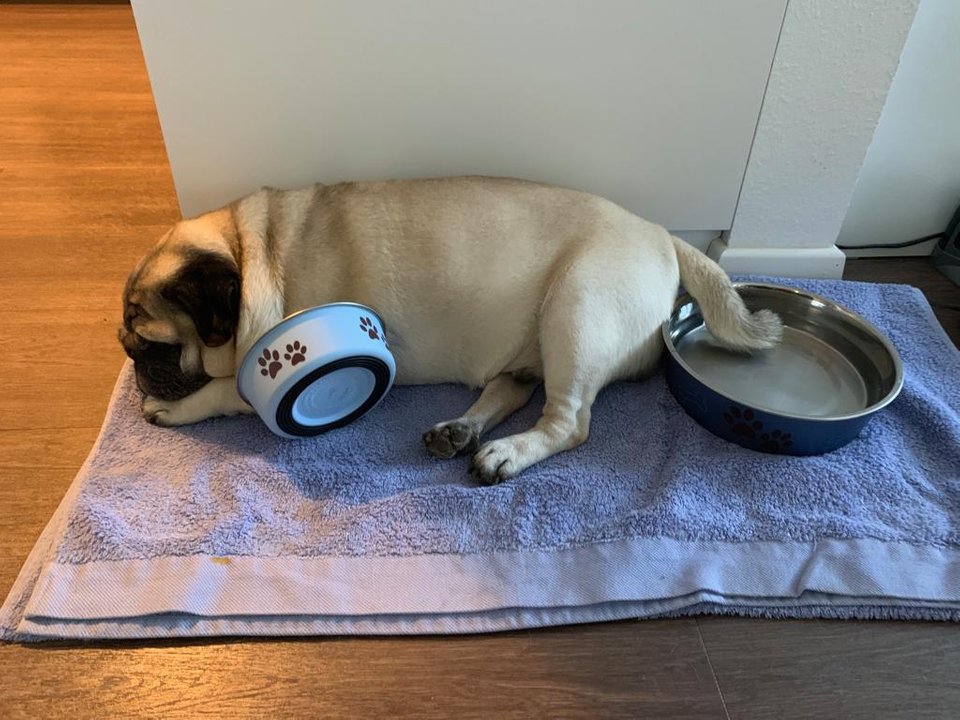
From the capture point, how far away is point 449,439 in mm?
1590

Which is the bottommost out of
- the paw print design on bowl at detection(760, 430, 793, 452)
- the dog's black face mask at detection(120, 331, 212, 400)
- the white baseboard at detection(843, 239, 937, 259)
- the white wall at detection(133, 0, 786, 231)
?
the white baseboard at detection(843, 239, 937, 259)

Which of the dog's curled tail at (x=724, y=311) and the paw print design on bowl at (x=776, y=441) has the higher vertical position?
the dog's curled tail at (x=724, y=311)

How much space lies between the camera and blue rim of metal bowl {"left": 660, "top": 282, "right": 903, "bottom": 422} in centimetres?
152

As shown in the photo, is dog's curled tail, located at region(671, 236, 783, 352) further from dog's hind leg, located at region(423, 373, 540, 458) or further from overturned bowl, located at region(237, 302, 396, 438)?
overturned bowl, located at region(237, 302, 396, 438)

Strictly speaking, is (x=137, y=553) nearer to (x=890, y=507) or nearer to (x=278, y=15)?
(x=278, y=15)

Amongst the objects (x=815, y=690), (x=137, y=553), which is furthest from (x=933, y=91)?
(x=137, y=553)

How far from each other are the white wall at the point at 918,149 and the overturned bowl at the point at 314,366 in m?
1.60

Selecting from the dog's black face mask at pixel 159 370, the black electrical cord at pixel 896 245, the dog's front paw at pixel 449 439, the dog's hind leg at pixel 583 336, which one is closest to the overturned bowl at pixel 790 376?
the dog's hind leg at pixel 583 336

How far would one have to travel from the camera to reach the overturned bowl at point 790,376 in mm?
1556

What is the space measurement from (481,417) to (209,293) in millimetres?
638

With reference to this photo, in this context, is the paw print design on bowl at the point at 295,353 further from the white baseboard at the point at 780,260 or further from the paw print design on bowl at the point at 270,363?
the white baseboard at the point at 780,260

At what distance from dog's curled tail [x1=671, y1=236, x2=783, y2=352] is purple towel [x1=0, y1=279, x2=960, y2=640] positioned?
25 cm

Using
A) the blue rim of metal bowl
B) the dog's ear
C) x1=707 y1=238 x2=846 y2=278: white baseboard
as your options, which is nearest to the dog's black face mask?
the dog's ear

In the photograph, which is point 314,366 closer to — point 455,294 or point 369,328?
point 369,328
